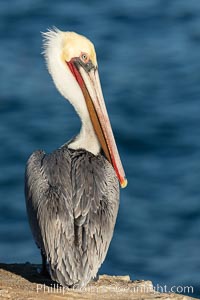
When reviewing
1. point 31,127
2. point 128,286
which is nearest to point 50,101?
point 31,127

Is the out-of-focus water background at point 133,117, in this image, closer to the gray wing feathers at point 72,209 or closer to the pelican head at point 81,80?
the pelican head at point 81,80

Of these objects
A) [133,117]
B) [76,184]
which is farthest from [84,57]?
[133,117]

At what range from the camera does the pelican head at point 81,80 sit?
38.1 ft

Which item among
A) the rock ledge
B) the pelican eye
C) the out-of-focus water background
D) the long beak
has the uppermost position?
the out-of-focus water background

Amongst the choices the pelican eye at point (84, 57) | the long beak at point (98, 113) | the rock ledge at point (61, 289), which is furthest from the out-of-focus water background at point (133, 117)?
the rock ledge at point (61, 289)

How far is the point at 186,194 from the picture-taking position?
682 inches

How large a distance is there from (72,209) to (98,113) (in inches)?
60.7

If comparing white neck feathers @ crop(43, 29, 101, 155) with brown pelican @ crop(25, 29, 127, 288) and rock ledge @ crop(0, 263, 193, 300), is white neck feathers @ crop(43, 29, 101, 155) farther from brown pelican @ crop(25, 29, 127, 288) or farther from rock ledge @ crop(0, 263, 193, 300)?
rock ledge @ crop(0, 263, 193, 300)

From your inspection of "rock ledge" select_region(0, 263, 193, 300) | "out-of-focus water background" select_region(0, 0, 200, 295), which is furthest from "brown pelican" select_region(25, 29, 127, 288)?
"out-of-focus water background" select_region(0, 0, 200, 295)

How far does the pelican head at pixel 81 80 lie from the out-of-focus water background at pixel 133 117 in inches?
170

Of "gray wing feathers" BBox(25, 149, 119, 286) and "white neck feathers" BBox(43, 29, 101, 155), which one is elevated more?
"white neck feathers" BBox(43, 29, 101, 155)

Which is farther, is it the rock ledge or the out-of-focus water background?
the out-of-focus water background

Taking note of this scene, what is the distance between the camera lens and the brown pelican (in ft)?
33.8

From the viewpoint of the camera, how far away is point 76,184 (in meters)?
10.7
